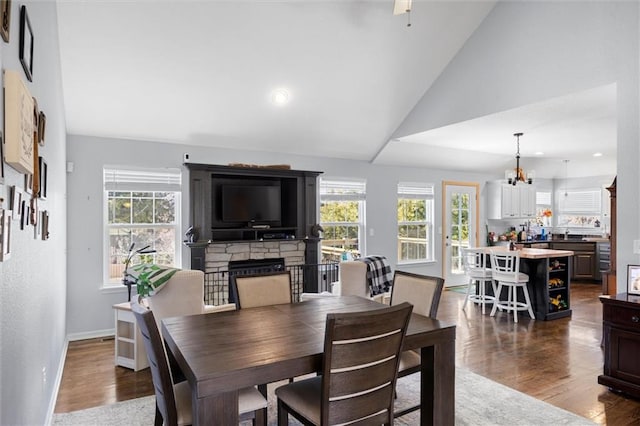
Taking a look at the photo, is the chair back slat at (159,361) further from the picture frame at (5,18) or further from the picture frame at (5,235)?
the picture frame at (5,18)

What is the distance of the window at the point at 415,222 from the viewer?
23.4 feet

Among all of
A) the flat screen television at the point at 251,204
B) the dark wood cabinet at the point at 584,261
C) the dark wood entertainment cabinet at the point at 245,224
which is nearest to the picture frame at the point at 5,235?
the dark wood entertainment cabinet at the point at 245,224

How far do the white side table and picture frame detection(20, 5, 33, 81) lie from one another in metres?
2.41

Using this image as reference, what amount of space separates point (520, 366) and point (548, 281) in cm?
215

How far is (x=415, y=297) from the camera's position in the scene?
282 centimetres

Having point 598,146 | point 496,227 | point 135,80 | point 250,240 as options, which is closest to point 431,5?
point 135,80

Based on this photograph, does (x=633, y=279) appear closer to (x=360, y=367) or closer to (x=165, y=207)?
(x=360, y=367)

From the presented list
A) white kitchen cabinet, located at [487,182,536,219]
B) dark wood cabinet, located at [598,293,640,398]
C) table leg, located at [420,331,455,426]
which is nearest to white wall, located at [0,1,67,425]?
table leg, located at [420,331,455,426]

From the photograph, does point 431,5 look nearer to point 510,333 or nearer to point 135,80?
point 135,80

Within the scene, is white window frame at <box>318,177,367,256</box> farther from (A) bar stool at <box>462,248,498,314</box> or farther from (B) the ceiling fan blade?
(B) the ceiling fan blade

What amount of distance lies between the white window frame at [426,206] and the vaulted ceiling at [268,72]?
1.50 meters

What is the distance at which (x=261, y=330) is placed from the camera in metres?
2.20

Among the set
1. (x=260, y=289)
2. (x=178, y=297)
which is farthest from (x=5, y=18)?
(x=178, y=297)

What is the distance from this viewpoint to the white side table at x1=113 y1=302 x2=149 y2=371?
11.8 ft
